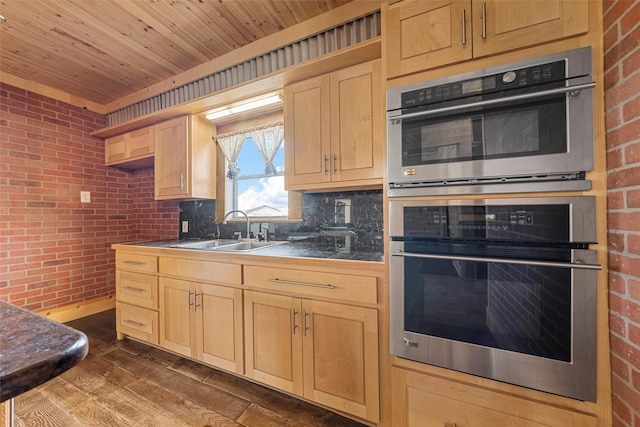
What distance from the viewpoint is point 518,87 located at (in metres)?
1.04

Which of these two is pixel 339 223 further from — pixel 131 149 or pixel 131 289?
pixel 131 149

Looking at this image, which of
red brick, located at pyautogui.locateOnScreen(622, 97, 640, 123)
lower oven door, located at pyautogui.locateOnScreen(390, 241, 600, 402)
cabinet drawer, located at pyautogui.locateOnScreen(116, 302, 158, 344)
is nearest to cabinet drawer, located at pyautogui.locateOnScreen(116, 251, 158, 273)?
cabinet drawer, located at pyautogui.locateOnScreen(116, 302, 158, 344)

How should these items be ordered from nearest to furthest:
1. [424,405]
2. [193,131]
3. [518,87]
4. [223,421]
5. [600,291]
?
[600,291], [518,87], [424,405], [223,421], [193,131]

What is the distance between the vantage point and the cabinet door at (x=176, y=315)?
1.93m

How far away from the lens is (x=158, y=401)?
5.29 ft

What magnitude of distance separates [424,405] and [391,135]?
1.27 m

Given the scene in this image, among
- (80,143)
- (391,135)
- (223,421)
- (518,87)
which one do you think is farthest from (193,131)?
(518,87)

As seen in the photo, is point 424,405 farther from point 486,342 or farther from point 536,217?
point 536,217

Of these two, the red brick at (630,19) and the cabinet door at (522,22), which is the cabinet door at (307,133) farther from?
the red brick at (630,19)

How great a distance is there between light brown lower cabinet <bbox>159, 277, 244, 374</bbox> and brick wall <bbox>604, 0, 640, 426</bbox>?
176cm

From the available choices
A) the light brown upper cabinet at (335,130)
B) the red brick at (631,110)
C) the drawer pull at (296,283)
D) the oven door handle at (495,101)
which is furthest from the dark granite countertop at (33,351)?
the red brick at (631,110)

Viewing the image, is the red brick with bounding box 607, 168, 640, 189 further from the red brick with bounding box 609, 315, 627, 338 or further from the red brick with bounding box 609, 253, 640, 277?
the red brick with bounding box 609, 315, 627, 338

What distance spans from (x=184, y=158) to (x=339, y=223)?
1600 mm

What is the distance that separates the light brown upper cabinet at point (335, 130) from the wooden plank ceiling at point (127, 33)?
54 centimetres
